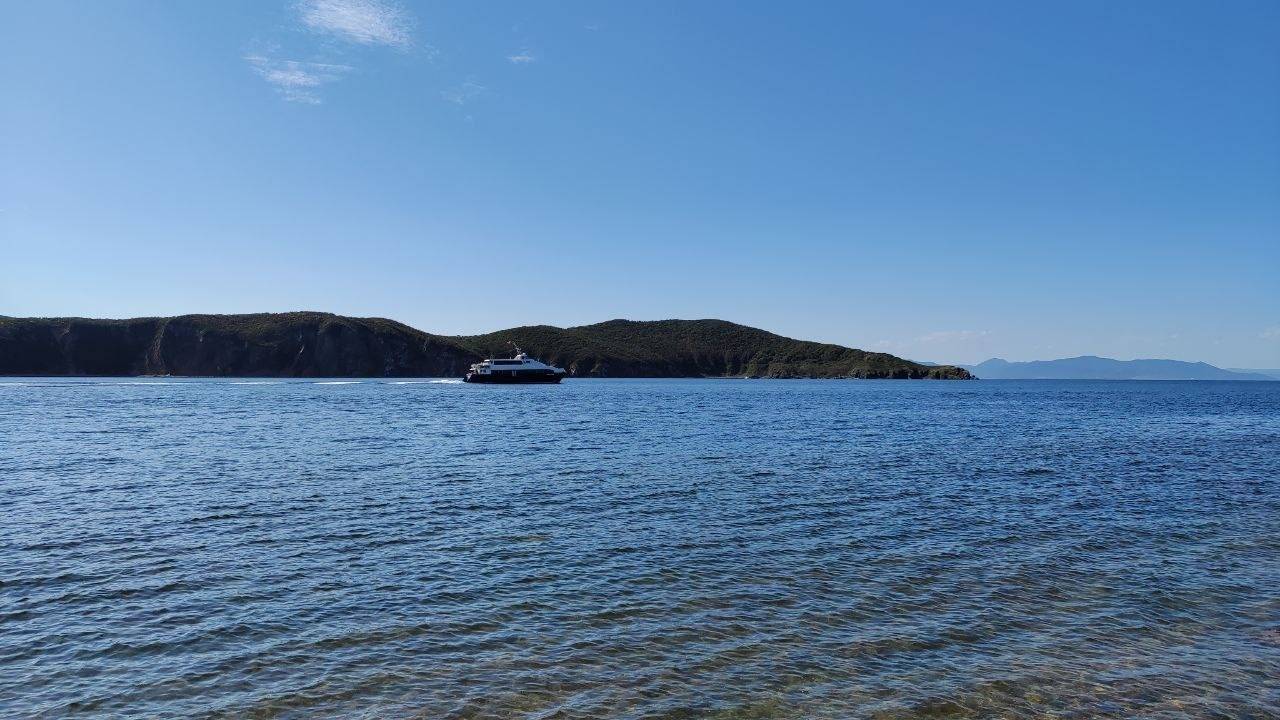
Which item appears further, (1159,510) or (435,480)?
(435,480)

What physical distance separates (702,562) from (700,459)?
756 inches

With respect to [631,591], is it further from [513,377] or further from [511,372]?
[513,377]

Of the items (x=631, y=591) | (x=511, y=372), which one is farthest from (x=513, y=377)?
(x=631, y=591)

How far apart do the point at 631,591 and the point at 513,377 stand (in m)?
153

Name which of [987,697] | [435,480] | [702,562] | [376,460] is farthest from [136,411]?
[987,697]

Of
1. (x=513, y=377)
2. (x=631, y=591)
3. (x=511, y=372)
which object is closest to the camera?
(x=631, y=591)

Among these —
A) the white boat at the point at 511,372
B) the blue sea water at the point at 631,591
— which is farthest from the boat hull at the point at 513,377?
the blue sea water at the point at 631,591

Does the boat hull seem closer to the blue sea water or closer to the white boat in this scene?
the white boat

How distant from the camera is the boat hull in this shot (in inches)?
6378

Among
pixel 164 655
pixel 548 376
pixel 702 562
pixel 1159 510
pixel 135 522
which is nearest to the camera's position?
pixel 164 655

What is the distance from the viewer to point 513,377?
16388 centimetres

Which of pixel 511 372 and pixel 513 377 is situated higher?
pixel 511 372

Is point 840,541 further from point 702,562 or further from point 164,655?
point 164,655

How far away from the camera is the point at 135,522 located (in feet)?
64.4
